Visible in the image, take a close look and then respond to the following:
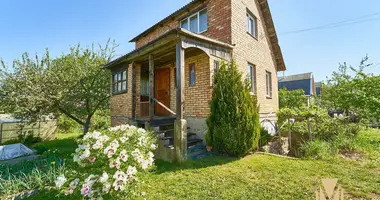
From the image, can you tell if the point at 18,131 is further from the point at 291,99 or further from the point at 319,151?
the point at 291,99

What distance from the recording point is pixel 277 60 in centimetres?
1133

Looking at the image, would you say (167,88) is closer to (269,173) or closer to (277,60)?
(269,173)

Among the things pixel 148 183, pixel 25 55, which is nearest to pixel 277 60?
pixel 148 183

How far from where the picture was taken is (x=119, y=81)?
9.10 m

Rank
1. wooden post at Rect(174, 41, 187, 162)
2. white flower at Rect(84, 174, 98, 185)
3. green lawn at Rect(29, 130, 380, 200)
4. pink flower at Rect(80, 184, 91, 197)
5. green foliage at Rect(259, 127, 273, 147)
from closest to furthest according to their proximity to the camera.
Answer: pink flower at Rect(80, 184, 91, 197)
white flower at Rect(84, 174, 98, 185)
green lawn at Rect(29, 130, 380, 200)
wooden post at Rect(174, 41, 187, 162)
green foliage at Rect(259, 127, 273, 147)

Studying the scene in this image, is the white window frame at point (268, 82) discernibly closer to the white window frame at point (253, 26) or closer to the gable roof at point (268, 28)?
the gable roof at point (268, 28)

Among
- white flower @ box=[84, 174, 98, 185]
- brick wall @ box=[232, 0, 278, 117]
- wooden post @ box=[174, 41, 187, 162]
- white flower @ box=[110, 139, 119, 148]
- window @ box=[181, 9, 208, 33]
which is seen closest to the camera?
white flower @ box=[84, 174, 98, 185]

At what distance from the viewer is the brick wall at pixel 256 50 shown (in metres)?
7.11

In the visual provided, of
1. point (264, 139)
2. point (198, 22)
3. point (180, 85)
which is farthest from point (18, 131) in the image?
point (264, 139)

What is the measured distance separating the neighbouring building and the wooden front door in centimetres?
2081

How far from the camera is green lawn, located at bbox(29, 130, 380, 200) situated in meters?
3.17

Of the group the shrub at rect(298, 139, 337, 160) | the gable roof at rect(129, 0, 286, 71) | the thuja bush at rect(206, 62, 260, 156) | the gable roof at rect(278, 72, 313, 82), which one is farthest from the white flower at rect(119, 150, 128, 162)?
the gable roof at rect(278, 72, 313, 82)

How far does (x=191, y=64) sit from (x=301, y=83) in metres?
25.6

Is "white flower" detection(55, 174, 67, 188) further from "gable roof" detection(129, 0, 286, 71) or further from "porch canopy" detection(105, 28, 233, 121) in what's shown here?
"gable roof" detection(129, 0, 286, 71)
